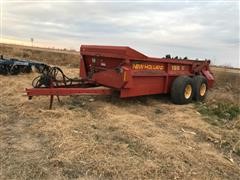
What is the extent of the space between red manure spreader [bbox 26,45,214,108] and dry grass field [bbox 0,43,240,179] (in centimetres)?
38

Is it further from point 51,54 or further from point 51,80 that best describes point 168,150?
point 51,54

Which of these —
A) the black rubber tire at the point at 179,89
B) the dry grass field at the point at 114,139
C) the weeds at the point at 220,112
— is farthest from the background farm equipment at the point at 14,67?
the weeds at the point at 220,112

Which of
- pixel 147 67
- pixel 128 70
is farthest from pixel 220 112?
pixel 128 70

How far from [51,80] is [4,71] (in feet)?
16.0

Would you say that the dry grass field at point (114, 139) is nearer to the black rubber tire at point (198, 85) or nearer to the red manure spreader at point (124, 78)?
the red manure spreader at point (124, 78)

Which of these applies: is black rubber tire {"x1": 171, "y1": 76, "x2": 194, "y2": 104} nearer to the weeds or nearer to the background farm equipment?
the weeds

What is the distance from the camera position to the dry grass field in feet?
15.3

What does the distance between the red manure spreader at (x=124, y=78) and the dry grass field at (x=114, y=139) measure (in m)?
0.38

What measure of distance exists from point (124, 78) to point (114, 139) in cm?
231

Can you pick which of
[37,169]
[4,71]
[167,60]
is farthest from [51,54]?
[37,169]

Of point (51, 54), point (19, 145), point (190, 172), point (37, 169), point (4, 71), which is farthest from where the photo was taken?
point (51, 54)

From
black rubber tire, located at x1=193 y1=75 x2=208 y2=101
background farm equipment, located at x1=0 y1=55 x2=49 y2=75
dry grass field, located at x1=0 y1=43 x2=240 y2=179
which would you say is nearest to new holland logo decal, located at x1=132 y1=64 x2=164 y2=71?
dry grass field, located at x1=0 y1=43 x2=240 y2=179

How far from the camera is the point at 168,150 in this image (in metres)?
5.55

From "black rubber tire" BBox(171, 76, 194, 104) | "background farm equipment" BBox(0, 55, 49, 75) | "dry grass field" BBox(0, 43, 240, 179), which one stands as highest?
"background farm equipment" BBox(0, 55, 49, 75)
